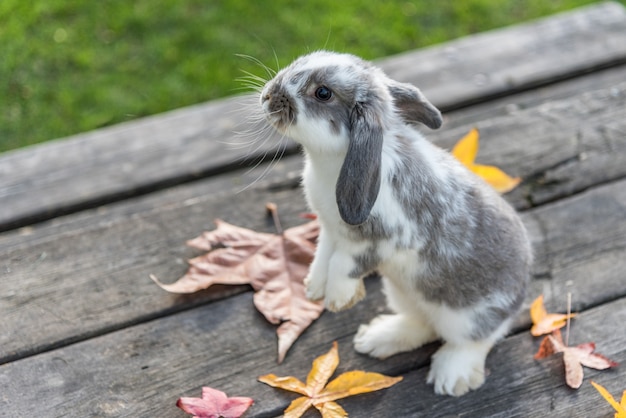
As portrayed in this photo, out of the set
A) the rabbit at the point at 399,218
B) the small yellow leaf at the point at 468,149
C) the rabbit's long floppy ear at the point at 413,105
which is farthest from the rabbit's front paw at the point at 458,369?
the small yellow leaf at the point at 468,149

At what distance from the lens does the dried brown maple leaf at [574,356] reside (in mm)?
2148

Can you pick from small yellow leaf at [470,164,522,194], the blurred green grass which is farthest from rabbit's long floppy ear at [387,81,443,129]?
the blurred green grass

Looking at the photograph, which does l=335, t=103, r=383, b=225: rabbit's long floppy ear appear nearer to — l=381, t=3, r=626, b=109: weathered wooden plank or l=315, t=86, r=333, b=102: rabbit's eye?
→ l=315, t=86, r=333, b=102: rabbit's eye

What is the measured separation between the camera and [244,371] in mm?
2213

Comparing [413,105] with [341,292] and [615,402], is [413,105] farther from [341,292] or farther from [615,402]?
[615,402]

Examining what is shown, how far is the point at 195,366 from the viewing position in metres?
2.22

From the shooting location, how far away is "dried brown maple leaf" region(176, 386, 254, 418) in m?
2.06

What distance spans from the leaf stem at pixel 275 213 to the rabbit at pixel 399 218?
1.24 ft

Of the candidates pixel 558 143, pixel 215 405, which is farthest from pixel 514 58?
pixel 215 405

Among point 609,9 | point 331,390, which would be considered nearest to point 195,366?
point 331,390

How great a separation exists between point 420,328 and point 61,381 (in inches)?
41.8

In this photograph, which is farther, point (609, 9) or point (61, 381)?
point (609, 9)

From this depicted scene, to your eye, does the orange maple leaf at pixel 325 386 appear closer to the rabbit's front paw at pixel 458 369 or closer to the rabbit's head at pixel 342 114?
the rabbit's front paw at pixel 458 369

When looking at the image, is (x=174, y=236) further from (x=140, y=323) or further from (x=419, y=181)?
(x=419, y=181)
